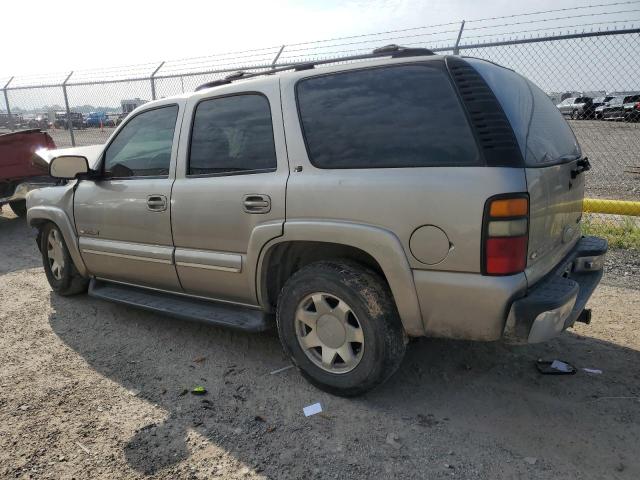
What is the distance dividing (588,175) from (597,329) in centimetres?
788

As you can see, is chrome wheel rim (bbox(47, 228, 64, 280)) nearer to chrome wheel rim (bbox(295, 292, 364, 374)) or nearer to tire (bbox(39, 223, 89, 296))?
tire (bbox(39, 223, 89, 296))

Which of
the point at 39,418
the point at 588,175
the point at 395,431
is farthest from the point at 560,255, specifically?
the point at 588,175

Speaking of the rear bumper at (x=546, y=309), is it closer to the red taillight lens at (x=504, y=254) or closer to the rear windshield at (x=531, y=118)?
the red taillight lens at (x=504, y=254)

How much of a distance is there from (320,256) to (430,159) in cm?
100

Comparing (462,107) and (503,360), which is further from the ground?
(462,107)

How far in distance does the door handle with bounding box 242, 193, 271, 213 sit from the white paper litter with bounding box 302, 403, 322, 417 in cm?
118

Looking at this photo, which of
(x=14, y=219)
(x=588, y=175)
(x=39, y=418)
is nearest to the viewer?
(x=39, y=418)

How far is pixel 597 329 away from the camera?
153 inches

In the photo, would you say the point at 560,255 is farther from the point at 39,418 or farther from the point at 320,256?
the point at 39,418

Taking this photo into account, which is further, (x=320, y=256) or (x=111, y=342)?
(x=111, y=342)

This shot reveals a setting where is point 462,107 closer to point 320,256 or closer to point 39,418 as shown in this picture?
point 320,256

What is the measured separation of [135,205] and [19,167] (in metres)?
5.76

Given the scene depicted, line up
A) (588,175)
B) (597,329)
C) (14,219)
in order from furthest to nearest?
(588,175) → (14,219) → (597,329)

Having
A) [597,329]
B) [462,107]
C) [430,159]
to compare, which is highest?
[462,107]
